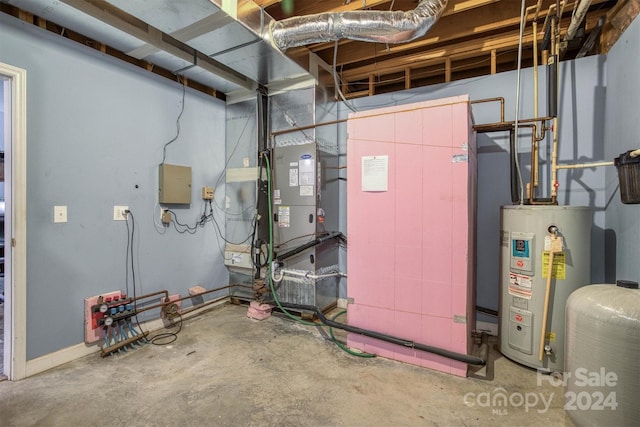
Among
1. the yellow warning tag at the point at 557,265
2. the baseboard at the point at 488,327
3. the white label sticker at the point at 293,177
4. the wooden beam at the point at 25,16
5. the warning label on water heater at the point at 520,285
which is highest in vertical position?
the wooden beam at the point at 25,16

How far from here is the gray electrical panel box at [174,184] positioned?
2838 mm

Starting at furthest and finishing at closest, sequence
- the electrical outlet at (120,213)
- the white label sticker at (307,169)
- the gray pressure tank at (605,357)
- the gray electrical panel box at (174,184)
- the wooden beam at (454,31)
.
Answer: the white label sticker at (307,169) → the gray electrical panel box at (174,184) → the electrical outlet at (120,213) → the wooden beam at (454,31) → the gray pressure tank at (605,357)

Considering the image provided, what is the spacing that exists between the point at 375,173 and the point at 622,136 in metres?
1.70

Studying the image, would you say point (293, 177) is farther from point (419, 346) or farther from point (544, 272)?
point (544, 272)

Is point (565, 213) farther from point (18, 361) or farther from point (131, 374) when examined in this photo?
A: point (18, 361)

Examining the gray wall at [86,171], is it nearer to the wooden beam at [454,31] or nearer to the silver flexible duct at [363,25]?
the silver flexible duct at [363,25]

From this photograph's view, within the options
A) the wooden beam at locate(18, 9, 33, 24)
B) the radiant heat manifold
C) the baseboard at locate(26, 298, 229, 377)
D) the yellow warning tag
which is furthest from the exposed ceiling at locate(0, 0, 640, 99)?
the baseboard at locate(26, 298, 229, 377)

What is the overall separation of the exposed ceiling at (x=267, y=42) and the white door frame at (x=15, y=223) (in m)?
0.60

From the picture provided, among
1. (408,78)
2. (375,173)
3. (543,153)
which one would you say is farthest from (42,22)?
(543,153)

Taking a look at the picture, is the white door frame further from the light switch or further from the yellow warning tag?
the yellow warning tag

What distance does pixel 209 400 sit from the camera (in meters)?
1.75

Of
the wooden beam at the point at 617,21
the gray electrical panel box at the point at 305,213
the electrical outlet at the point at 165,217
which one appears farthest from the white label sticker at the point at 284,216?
the wooden beam at the point at 617,21

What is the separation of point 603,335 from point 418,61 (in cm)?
278

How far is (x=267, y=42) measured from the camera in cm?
238
